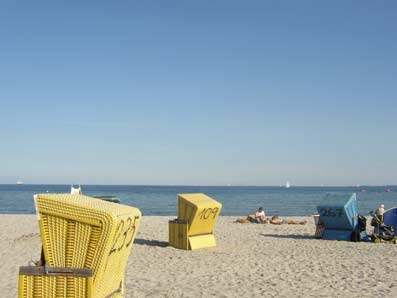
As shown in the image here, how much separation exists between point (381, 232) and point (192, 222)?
652 cm

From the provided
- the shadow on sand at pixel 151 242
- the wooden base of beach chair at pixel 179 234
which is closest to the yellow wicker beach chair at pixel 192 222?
the wooden base of beach chair at pixel 179 234

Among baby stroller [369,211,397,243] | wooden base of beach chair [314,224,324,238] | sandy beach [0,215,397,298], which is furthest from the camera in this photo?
wooden base of beach chair [314,224,324,238]

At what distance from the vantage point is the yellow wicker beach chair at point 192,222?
14.0 meters

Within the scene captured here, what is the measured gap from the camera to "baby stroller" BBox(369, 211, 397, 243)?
632 inches

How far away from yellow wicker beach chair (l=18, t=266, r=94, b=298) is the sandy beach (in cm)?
412

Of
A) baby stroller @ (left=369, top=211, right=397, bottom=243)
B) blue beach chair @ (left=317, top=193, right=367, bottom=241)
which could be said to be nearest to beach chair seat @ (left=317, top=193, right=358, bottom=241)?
blue beach chair @ (left=317, top=193, right=367, bottom=241)

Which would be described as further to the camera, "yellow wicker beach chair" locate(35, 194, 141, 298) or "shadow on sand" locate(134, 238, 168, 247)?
"shadow on sand" locate(134, 238, 168, 247)

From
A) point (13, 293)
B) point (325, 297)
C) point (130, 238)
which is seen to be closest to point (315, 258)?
point (325, 297)

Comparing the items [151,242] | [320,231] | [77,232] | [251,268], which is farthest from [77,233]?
[320,231]

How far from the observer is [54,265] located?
4855mm

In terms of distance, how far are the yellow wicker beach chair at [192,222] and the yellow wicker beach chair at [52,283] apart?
909cm

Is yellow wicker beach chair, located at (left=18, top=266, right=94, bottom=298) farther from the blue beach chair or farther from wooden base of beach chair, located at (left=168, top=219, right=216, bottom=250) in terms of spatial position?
the blue beach chair

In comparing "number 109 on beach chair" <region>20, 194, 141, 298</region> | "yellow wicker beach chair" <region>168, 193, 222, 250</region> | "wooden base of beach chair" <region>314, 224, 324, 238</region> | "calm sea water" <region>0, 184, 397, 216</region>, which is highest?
"number 109 on beach chair" <region>20, 194, 141, 298</region>

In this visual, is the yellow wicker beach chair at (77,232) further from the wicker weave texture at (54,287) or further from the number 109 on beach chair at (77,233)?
the wicker weave texture at (54,287)
